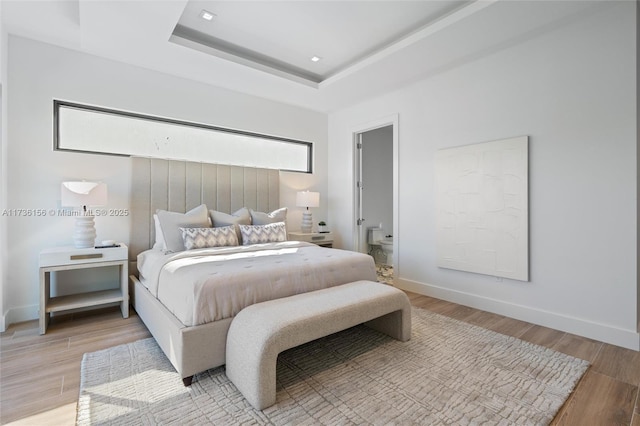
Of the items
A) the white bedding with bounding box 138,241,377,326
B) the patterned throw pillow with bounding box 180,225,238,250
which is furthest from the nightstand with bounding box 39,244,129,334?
the patterned throw pillow with bounding box 180,225,238,250

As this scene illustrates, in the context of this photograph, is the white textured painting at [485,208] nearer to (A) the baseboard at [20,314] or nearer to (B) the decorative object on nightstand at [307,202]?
(B) the decorative object on nightstand at [307,202]

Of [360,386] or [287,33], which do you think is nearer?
[360,386]

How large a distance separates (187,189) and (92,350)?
196 centimetres

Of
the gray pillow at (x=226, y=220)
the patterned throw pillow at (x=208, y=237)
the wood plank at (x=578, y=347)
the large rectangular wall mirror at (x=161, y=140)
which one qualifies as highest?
the large rectangular wall mirror at (x=161, y=140)

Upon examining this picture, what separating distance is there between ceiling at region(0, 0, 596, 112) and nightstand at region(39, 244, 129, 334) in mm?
2024

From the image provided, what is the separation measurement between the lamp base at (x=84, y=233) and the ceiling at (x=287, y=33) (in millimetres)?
1735

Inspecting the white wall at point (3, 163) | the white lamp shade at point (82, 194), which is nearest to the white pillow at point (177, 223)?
the white lamp shade at point (82, 194)

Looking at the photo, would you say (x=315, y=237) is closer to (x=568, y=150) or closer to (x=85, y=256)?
(x=85, y=256)

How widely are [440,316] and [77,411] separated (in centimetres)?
292

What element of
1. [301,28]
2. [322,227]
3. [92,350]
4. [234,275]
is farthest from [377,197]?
[92,350]

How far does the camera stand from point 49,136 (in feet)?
9.94

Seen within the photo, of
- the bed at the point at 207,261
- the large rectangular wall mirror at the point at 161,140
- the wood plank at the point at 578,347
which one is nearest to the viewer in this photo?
the bed at the point at 207,261

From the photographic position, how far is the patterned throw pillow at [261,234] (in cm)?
350

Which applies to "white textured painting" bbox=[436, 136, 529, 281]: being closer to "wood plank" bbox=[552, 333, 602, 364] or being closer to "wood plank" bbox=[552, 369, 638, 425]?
"wood plank" bbox=[552, 333, 602, 364]
